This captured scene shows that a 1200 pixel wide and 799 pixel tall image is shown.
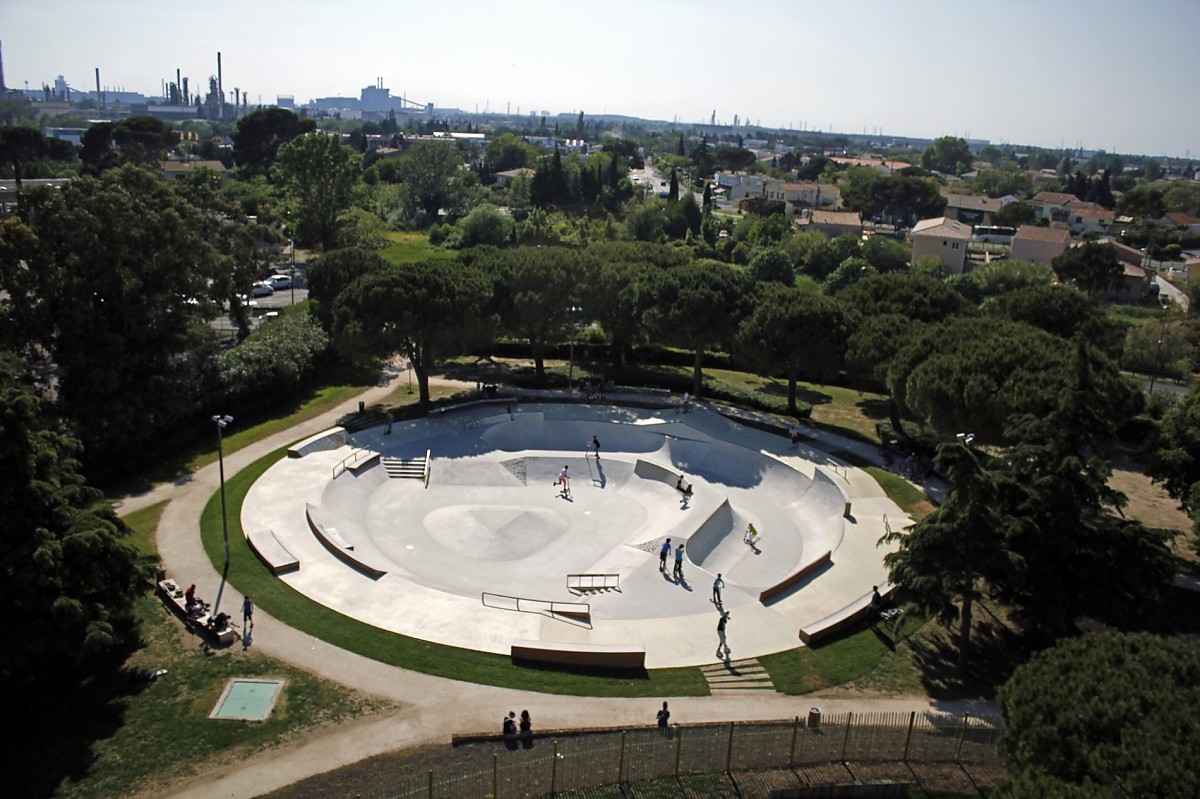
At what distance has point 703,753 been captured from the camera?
21219 millimetres

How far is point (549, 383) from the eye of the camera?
5497 centimetres

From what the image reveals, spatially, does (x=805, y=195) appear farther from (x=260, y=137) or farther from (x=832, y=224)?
(x=260, y=137)

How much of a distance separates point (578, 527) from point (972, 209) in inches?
5894

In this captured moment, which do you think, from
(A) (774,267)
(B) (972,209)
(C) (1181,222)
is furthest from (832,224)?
(C) (1181,222)

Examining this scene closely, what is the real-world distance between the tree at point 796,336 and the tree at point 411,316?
1637cm

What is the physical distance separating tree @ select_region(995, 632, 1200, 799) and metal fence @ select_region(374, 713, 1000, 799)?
443 cm

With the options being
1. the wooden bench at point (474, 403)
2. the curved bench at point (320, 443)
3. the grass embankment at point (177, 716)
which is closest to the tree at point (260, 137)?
the wooden bench at point (474, 403)

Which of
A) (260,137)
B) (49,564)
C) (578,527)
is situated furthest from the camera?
(260,137)

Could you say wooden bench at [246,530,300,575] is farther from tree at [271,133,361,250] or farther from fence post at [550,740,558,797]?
tree at [271,133,361,250]

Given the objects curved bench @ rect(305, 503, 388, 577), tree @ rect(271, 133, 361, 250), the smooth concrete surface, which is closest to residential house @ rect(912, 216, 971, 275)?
the smooth concrete surface

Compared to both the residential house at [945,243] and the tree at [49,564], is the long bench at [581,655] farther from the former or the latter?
the residential house at [945,243]

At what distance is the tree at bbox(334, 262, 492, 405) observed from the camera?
46281 mm

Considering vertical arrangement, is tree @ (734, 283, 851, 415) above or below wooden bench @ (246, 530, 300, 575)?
above

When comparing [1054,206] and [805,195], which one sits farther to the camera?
[805,195]
